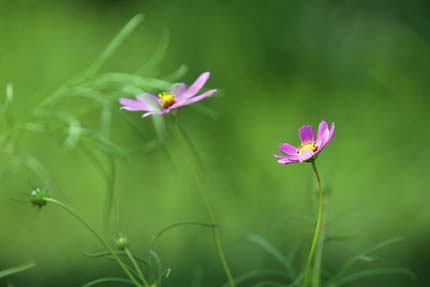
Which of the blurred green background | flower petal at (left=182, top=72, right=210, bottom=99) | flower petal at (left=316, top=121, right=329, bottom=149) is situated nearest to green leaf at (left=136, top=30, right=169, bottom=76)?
the blurred green background

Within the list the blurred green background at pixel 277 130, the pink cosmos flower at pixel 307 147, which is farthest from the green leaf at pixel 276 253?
the blurred green background at pixel 277 130

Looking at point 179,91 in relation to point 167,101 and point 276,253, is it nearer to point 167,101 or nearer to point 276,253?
point 167,101

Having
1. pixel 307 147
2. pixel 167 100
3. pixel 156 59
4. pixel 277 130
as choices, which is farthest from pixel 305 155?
pixel 277 130

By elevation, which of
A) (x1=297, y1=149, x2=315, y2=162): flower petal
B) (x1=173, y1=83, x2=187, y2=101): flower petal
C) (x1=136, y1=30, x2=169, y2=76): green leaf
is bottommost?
(x1=297, y1=149, x2=315, y2=162): flower petal

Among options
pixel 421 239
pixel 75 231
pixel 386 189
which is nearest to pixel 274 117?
pixel 386 189

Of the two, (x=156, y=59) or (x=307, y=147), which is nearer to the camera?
(x=307, y=147)

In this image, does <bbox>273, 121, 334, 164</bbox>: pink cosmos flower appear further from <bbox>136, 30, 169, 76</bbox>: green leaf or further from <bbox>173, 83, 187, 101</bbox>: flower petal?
<bbox>136, 30, 169, 76</bbox>: green leaf

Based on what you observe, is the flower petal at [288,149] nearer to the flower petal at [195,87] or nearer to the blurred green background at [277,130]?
the flower petal at [195,87]
